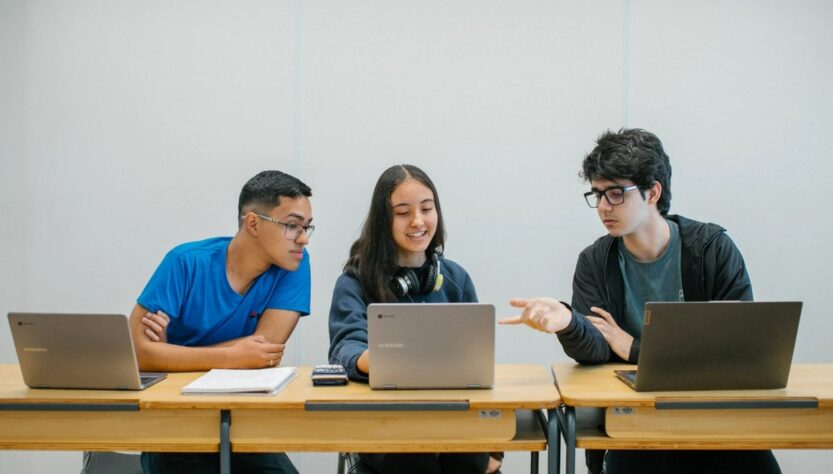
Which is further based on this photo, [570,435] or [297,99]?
[297,99]

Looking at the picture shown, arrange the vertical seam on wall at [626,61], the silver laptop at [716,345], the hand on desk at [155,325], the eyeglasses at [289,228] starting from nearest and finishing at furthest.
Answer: the silver laptop at [716,345]
the hand on desk at [155,325]
the eyeglasses at [289,228]
the vertical seam on wall at [626,61]

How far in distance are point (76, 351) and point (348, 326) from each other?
0.75 meters

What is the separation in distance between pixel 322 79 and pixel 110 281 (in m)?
1.44

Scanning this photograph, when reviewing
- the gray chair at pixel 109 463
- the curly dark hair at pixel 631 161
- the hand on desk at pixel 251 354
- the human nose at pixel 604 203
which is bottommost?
the gray chair at pixel 109 463

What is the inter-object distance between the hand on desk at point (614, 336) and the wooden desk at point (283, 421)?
392 mm

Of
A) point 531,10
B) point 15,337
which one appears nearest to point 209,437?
point 15,337

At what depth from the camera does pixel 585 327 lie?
210 centimetres

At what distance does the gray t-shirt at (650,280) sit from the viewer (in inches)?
92.7

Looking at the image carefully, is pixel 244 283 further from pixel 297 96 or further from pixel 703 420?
pixel 703 420

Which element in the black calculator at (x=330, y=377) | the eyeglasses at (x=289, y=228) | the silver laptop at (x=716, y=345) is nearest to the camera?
the silver laptop at (x=716, y=345)

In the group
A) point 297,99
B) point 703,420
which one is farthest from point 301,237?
point 703,420

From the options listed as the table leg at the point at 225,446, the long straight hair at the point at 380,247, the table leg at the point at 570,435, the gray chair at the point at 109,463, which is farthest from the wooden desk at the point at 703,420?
the gray chair at the point at 109,463

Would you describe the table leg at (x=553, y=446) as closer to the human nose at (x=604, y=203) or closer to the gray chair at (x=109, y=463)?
the human nose at (x=604, y=203)

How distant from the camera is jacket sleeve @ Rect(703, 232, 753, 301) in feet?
7.50
